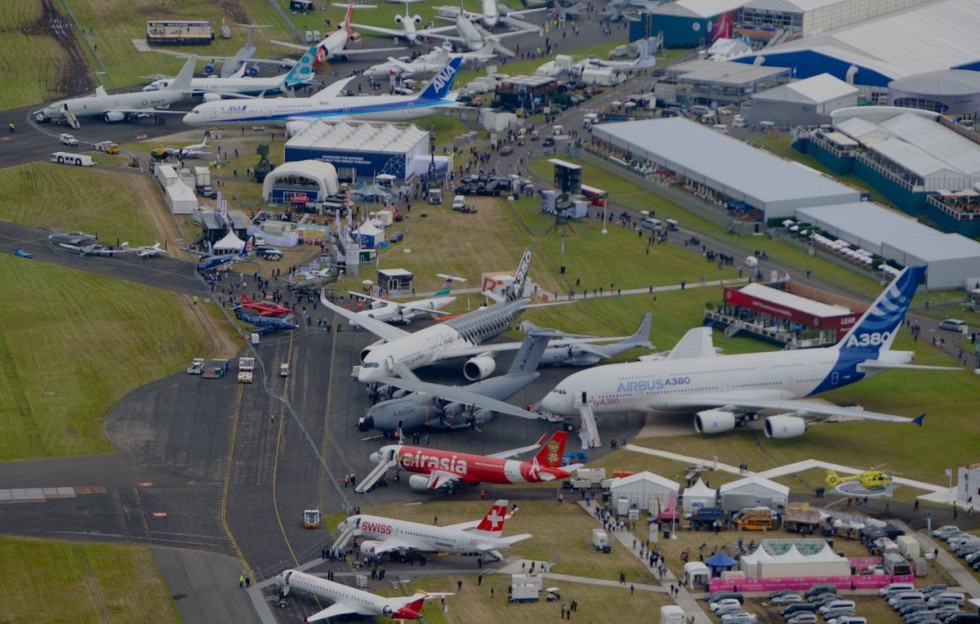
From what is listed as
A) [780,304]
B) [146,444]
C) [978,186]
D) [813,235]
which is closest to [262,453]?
[146,444]

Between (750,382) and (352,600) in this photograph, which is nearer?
(352,600)

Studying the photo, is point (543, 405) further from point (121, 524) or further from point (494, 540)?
point (121, 524)

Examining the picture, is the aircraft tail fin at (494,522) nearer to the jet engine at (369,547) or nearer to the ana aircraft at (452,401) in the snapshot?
the jet engine at (369,547)

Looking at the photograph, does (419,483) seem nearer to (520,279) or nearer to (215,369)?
(215,369)

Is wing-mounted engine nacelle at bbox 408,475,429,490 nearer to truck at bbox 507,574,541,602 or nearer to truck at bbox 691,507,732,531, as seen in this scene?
truck at bbox 507,574,541,602

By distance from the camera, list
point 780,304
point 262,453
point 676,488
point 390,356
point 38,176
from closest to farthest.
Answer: point 676,488, point 262,453, point 390,356, point 780,304, point 38,176

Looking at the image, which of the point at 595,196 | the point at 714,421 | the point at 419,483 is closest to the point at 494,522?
the point at 419,483
